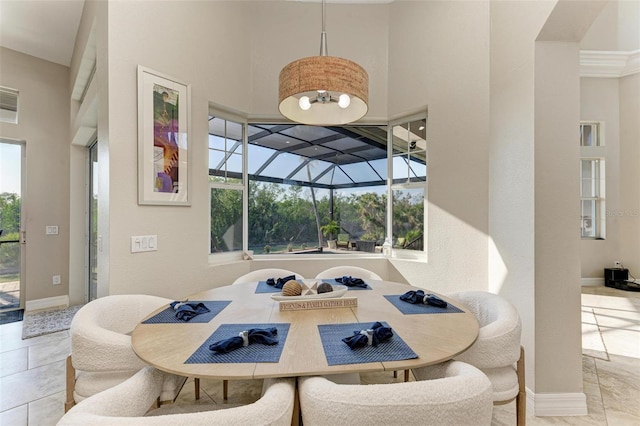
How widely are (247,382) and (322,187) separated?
7.50ft

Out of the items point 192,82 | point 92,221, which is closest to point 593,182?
point 192,82

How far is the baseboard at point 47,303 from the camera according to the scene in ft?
12.7

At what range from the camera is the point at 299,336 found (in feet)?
4.22

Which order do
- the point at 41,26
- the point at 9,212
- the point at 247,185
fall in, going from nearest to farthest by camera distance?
1. the point at 41,26
2. the point at 247,185
3. the point at 9,212

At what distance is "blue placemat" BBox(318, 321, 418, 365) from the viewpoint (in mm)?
1066

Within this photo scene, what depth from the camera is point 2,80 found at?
3723 mm

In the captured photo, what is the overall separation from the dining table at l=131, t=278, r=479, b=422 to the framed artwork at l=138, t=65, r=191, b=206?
1.07 meters

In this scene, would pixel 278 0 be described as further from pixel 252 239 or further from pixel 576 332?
pixel 576 332

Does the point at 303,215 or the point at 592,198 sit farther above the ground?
the point at 592,198

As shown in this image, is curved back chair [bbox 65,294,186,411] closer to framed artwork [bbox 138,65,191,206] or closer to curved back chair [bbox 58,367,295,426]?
curved back chair [bbox 58,367,295,426]


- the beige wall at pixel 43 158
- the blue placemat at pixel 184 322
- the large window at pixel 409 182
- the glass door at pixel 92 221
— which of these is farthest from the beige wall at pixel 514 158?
the beige wall at pixel 43 158

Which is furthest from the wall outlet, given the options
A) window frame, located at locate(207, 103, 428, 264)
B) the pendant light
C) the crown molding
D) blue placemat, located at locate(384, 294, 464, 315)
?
the crown molding

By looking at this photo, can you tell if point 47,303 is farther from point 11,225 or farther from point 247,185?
point 247,185

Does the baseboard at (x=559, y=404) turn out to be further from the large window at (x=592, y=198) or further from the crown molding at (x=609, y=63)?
the crown molding at (x=609, y=63)
